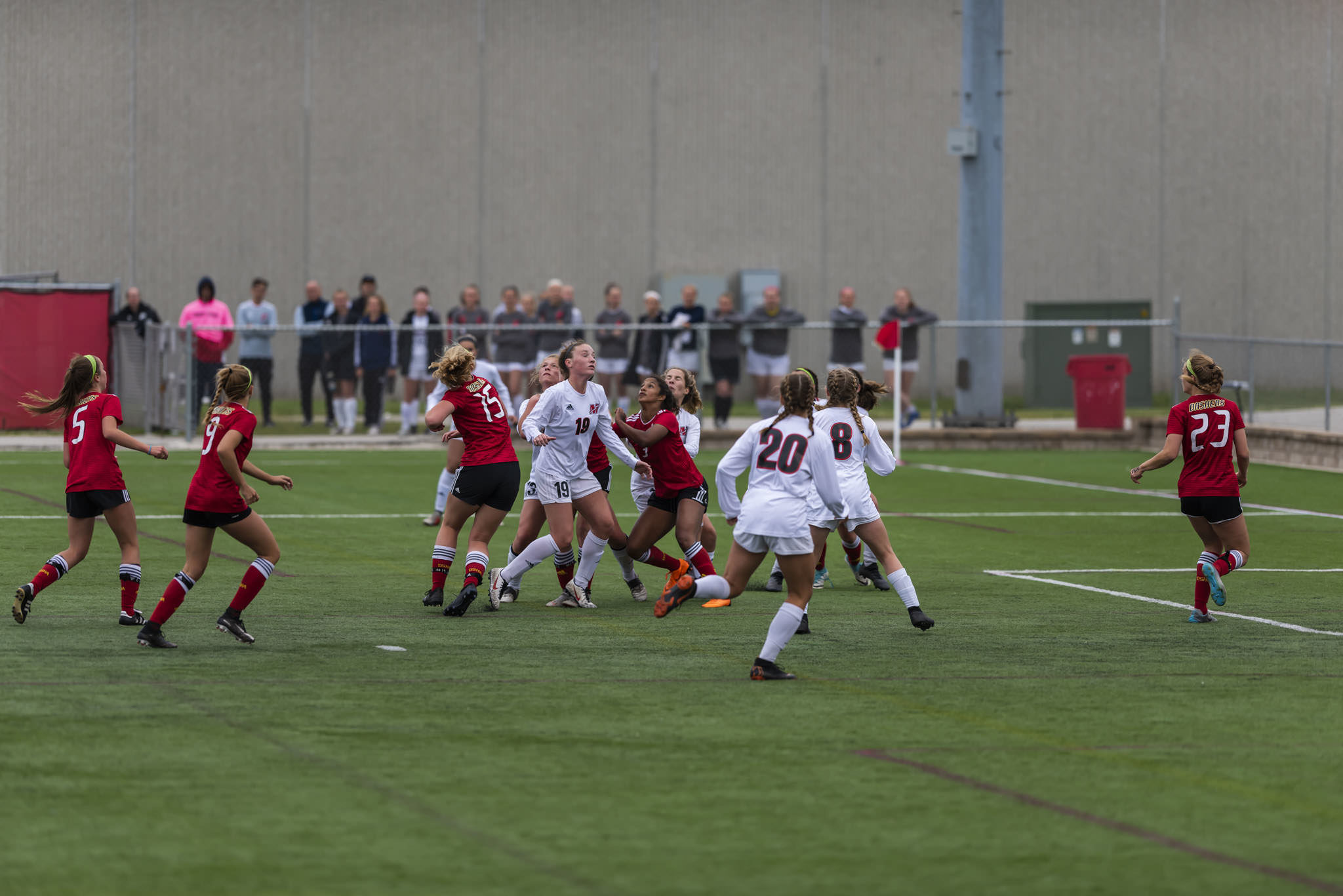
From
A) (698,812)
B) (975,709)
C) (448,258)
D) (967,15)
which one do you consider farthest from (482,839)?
(448,258)

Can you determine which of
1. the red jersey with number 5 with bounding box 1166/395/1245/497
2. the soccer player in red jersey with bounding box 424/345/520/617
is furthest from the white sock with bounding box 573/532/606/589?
the red jersey with number 5 with bounding box 1166/395/1245/497

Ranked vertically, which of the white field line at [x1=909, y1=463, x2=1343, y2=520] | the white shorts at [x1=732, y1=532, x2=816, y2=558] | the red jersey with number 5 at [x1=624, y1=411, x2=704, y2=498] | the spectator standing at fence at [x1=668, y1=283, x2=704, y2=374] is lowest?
the white field line at [x1=909, y1=463, x2=1343, y2=520]

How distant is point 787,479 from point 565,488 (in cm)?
316

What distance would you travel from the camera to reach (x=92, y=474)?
11.4 m

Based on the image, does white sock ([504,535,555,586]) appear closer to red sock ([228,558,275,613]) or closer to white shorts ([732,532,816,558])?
red sock ([228,558,275,613])

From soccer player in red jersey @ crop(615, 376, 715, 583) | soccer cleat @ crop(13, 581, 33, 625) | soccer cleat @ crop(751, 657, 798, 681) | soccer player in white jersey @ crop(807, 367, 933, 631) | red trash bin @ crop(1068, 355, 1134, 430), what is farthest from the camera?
red trash bin @ crop(1068, 355, 1134, 430)

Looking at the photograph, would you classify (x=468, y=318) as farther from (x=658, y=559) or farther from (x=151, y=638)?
(x=151, y=638)

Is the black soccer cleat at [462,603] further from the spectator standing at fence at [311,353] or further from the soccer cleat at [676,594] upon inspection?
the spectator standing at fence at [311,353]

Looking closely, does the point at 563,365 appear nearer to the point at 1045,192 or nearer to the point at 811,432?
the point at 811,432

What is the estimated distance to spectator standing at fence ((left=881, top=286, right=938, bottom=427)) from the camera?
3011 centimetres

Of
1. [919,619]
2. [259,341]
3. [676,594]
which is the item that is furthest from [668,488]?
[259,341]

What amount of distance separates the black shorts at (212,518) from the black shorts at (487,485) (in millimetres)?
2016

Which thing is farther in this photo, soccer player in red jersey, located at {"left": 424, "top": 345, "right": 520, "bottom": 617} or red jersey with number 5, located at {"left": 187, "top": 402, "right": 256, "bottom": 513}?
soccer player in red jersey, located at {"left": 424, "top": 345, "right": 520, "bottom": 617}

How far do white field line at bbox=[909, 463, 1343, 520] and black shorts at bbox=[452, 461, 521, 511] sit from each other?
34.0 feet
